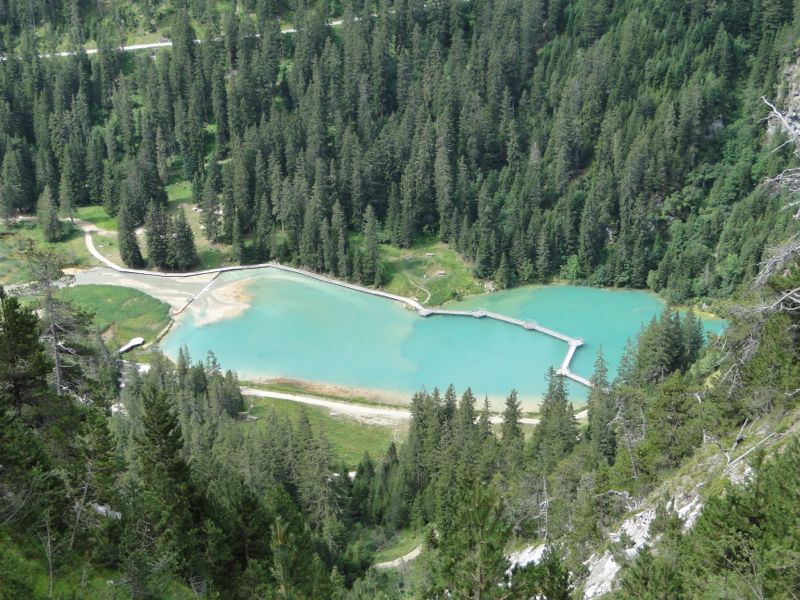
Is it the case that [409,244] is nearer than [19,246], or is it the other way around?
[19,246]

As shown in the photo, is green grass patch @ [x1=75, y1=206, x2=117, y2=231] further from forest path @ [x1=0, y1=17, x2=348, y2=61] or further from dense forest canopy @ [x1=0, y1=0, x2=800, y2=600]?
forest path @ [x1=0, y1=17, x2=348, y2=61]

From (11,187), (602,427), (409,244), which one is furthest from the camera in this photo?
(11,187)

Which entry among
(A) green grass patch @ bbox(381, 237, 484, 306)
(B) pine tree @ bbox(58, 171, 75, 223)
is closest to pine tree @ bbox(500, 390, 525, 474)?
(A) green grass patch @ bbox(381, 237, 484, 306)

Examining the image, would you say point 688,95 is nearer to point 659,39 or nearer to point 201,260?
point 659,39

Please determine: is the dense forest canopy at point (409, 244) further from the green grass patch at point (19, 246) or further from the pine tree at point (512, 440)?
the green grass patch at point (19, 246)

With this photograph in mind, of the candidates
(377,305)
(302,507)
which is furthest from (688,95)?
(302,507)

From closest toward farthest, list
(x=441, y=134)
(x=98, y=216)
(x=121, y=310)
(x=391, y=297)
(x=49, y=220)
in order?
1. (x=121, y=310)
2. (x=391, y=297)
3. (x=49, y=220)
4. (x=441, y=134)
5. (x=98, y=216)

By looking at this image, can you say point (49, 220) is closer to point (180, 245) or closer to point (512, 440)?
point (180, 245)

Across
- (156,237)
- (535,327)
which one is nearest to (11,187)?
(156,237)
